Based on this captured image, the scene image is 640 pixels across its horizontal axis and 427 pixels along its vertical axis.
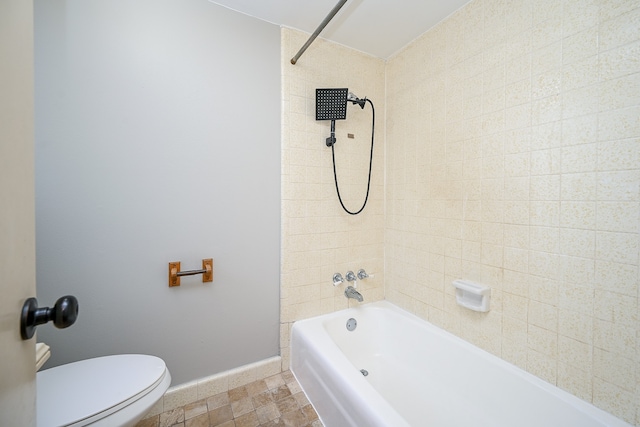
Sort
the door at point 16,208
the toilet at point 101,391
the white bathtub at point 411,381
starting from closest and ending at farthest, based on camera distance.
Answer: the door at point 16,208 < the toilet at point 101,391 < the white bathtub at point 411,381

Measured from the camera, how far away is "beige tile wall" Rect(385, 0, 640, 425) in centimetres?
88

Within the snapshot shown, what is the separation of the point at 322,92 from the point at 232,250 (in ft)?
3.73

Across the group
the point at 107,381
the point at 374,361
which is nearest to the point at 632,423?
the point at 374,361

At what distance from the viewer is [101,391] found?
90 cm

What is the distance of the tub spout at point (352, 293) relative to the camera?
1.70 m

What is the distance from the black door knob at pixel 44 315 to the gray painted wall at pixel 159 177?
835 mm

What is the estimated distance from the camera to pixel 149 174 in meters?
1.23

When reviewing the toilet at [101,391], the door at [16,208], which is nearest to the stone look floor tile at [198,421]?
the toilet at [101,391]

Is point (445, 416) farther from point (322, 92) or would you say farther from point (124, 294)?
point (322, 92)

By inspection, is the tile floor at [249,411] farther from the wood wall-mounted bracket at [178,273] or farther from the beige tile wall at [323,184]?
the wood wall-mounted bracket at [178,273]

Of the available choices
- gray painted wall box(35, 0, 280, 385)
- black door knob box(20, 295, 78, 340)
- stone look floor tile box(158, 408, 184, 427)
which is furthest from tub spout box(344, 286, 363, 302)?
black door knob box(20, 295, 78, 340)

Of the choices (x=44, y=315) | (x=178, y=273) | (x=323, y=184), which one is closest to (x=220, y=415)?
(x=178, y=273)

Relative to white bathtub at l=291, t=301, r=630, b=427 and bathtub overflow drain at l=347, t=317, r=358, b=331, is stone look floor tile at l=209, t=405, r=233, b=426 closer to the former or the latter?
white bathtub at l=291, t=301, r=630, b=427

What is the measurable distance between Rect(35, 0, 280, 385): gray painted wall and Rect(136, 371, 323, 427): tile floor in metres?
0.17
